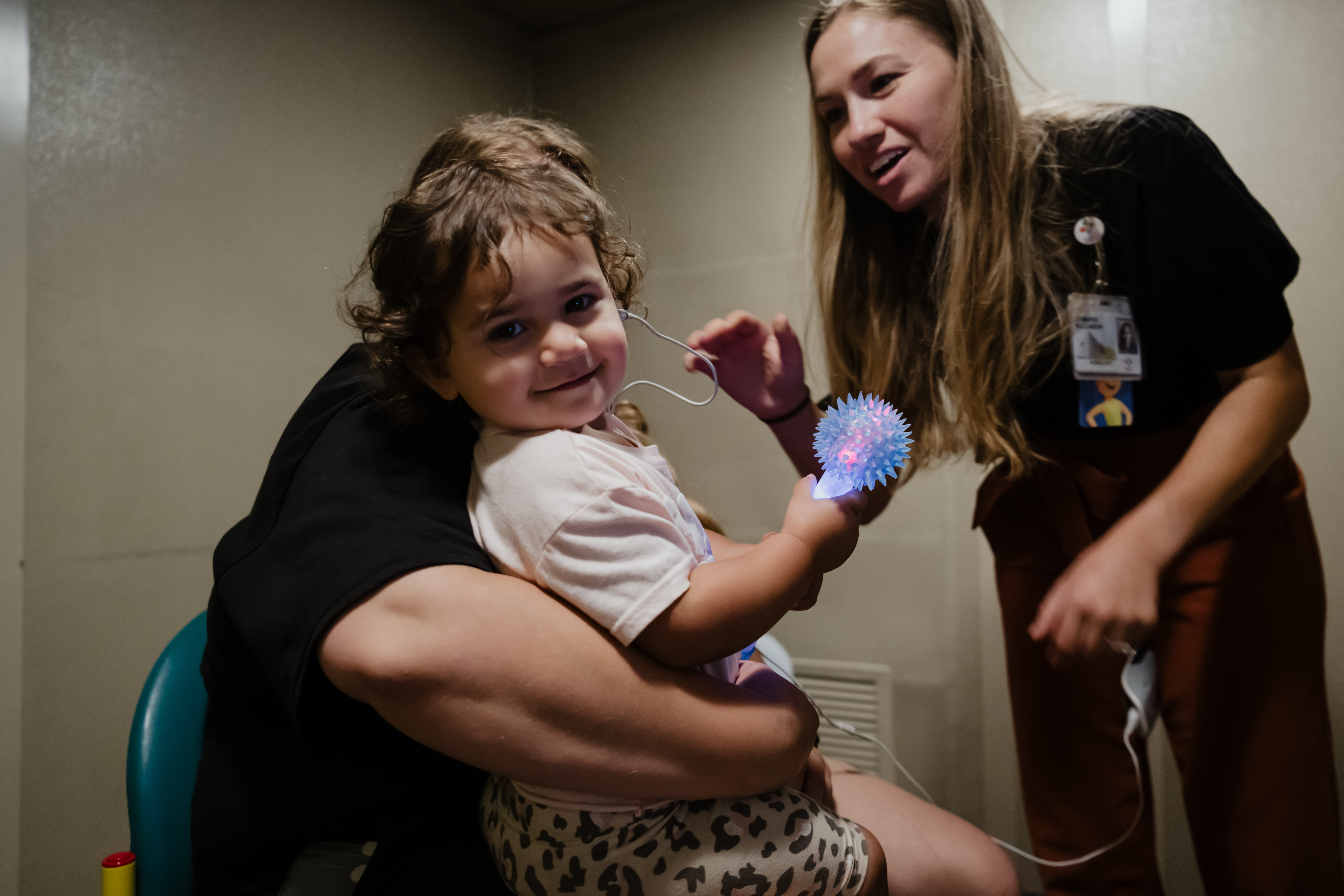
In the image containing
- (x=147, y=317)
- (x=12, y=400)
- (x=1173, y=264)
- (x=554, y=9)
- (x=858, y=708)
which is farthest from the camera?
(x=554, y=9)

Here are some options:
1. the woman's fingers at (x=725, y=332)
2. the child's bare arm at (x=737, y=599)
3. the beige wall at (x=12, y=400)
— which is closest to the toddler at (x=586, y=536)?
the child's bare arm at (x=737, y=599)

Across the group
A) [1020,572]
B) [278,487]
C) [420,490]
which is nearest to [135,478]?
[278,487]

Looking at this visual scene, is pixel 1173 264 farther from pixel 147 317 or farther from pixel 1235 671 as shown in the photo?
pixel 147 317

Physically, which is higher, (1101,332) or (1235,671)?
(1101,332)

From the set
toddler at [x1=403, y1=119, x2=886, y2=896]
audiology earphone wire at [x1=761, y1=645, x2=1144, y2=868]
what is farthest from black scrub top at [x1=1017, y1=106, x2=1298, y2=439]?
toddler at [x1=403, y1=119, x2=886, y2=896]

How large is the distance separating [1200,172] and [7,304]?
2.05 m

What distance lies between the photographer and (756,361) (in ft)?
3.64

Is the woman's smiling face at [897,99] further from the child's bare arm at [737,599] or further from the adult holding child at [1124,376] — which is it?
the child's bare arm at [737,599]

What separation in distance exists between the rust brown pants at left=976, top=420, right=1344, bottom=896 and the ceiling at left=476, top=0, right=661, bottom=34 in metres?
2.09

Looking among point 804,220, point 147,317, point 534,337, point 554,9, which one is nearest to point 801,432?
point 534,337

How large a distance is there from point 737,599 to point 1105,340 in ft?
2.72

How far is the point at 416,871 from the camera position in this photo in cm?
72

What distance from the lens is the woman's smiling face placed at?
4.09 feet

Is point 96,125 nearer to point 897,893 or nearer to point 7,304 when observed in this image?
point 7,304
